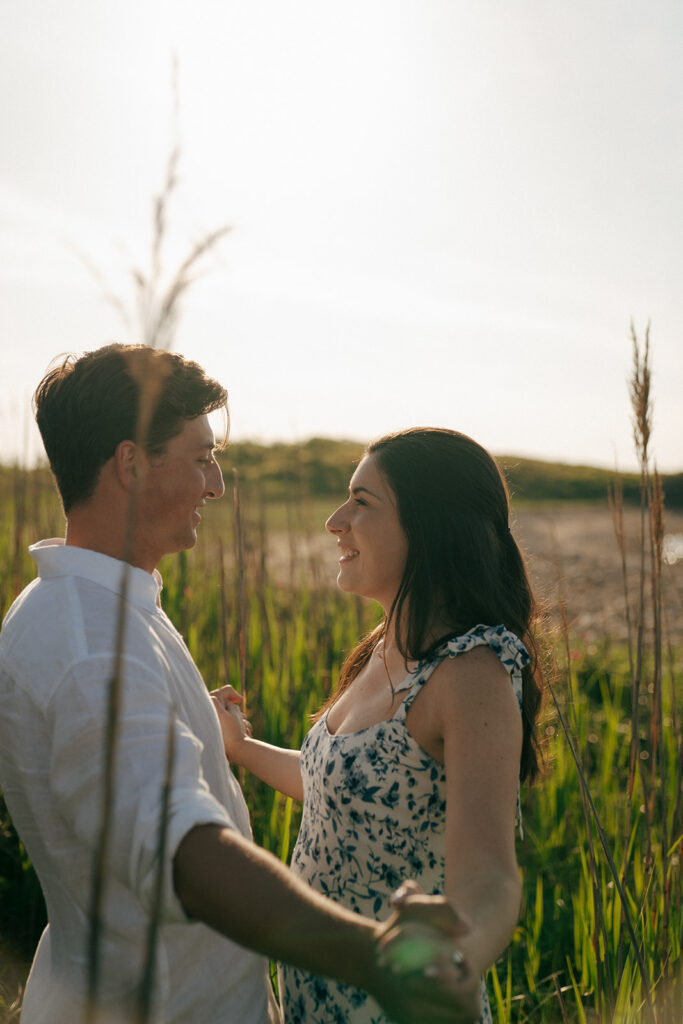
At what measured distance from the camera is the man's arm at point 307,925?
A: 0.83m

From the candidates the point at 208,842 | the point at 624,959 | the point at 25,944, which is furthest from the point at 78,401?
the point at 25,944

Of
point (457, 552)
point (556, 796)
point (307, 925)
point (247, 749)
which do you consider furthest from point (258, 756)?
point (556, 796)

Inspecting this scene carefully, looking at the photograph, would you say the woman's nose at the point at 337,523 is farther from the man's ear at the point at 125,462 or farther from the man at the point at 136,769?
the man's ear at the point at 125,462

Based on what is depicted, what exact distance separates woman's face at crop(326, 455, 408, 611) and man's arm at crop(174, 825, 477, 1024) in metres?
1.03

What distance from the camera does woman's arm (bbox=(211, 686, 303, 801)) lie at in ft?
6.74

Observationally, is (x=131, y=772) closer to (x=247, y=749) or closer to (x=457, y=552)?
(x=457, y=552)

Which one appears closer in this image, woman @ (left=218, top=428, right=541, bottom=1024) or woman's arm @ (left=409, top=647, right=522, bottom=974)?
woman's arm @ (left=409, top=647, right=522, bottom=974)

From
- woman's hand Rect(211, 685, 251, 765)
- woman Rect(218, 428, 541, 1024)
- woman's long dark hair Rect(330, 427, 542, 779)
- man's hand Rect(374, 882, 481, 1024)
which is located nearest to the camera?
man's hand Rect(374, 882, 481, 1024)

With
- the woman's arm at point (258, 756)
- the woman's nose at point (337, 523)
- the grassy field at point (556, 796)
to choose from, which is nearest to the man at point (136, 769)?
the woman's nose at point (337, 523)

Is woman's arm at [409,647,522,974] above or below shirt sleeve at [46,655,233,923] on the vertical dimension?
below

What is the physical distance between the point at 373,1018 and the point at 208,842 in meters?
0.96

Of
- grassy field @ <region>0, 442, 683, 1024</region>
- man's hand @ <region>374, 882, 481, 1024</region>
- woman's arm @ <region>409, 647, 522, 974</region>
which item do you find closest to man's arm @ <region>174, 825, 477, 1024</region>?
man's hand @ <region>374, 882, 481, 1024</region>

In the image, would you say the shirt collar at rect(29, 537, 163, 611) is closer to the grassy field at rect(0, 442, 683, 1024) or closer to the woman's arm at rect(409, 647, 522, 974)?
the woman's arm at rect(409, 647, 522, 974)

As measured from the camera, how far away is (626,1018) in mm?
1686
